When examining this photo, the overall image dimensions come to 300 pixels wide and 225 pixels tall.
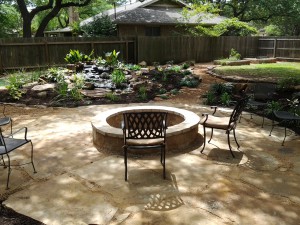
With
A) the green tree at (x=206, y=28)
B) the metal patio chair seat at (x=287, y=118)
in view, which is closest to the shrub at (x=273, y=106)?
the metal patio chair seat at (x=287, y=118)

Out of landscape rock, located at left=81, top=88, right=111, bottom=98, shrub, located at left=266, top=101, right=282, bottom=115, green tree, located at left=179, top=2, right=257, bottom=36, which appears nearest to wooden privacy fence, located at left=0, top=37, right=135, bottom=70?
green tree, located at left=179, top=2, right=257, bottom=36

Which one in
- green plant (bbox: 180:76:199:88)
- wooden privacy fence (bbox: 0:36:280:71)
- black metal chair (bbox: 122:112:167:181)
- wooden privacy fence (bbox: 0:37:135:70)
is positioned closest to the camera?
black metal chair (bbox: 122:112:167:181)

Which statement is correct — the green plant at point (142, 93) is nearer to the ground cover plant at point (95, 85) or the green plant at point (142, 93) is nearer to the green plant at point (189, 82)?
the ground cover plant at point (95, 85)

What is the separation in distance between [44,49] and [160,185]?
13.4m

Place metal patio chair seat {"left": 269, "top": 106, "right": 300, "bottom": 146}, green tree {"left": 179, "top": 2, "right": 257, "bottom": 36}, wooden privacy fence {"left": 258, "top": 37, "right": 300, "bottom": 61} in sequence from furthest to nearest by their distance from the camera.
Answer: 1. wooden privacy fence {"left": 258, "top": 37, "right": 300, "bottom": 61}
2. green tree {"left": 179, "top": 2, "right": 257, "bottom": 36}
3. metal patio chair seat {"left": 269, "top": 106, "right": 300, "bottom": 146}

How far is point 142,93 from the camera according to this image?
947cm

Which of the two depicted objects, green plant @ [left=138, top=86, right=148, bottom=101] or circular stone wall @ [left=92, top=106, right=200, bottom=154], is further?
green plant @ [left=138, top=86, right=148, bottom=101]

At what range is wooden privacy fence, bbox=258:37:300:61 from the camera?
793 inches

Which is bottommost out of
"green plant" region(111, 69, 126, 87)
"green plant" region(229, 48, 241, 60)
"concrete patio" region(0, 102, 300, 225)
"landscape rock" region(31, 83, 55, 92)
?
"concrete patio" region(0, 102, 300, 225)

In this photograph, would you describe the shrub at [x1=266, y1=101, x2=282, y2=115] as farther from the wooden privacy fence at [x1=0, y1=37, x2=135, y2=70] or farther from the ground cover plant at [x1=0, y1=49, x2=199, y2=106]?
the wooden privacy fence at [x1=0, y1=37, x2=135, y2=70]

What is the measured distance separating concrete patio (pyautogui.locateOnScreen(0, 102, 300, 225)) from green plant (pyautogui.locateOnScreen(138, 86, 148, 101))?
376 cm

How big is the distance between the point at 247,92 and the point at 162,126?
5.96 meters

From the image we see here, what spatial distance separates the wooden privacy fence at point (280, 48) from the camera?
793 inches

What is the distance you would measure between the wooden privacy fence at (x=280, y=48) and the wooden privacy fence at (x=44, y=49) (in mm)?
11000
